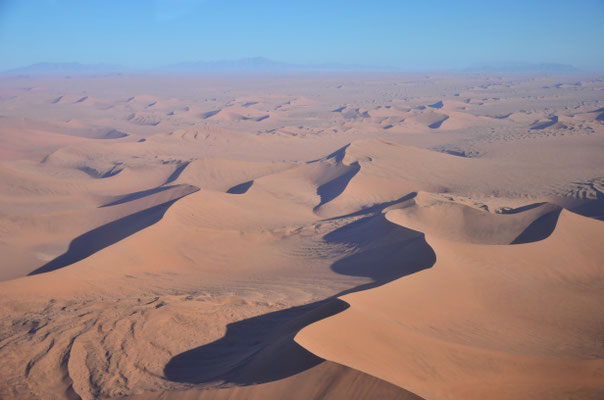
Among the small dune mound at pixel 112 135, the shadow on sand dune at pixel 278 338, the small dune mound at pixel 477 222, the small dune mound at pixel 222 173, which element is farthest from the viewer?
the small dune mound at pixel 112 135

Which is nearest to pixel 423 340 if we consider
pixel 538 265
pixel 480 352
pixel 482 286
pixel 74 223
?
pixel 480 352

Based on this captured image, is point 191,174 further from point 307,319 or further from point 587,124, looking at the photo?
point 587,124

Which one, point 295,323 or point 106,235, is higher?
point 295,323

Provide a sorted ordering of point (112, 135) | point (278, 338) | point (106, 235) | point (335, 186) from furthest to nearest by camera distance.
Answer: point (112, 135) < point (335, 186) < point (106, 235) < point (278, 338)

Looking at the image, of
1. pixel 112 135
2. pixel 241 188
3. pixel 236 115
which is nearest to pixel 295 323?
pixel 241 188

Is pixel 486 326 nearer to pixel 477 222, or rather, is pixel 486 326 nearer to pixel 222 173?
pixel 477 222

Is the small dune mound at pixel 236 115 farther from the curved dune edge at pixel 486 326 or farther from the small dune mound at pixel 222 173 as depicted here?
the curved dune edge at pixel 486 326

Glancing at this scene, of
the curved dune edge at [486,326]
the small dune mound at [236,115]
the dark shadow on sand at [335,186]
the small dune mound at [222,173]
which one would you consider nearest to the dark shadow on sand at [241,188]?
the small dune mound at [222,173]
